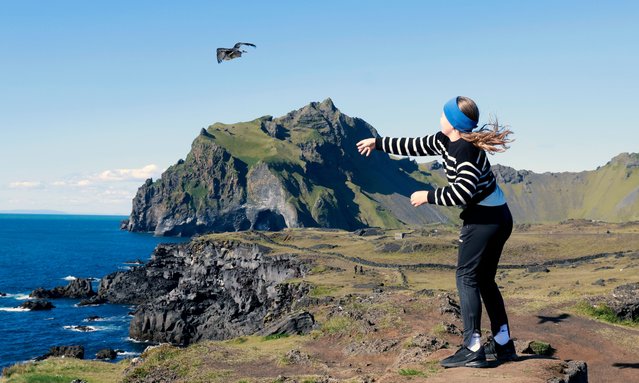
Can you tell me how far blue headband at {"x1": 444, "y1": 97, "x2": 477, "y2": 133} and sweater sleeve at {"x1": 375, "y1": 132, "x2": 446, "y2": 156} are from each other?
446 mm

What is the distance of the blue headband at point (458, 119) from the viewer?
32.1 ft

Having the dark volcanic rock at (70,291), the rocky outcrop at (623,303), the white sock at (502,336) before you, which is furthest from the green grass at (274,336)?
the dark volcanic rock at (70,291)

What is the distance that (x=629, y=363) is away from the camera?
19.8 metres

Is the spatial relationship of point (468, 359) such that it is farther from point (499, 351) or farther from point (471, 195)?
point (471, 195)

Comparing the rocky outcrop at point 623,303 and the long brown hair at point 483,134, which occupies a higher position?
the long brown hair at point 483,134

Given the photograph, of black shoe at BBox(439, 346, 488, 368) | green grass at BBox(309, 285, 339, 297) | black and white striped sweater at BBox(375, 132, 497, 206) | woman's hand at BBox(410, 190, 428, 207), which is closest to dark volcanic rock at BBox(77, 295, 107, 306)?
green grass at BBox(309, 285, 339, 297)

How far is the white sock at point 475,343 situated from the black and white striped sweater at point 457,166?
2.57 metres

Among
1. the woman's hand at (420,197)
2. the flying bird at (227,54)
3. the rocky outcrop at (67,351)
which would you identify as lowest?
the rocky outcrop at (67,351)

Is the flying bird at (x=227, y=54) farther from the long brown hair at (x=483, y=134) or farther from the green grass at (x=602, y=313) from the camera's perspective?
the green grass at (x=602, y=313)

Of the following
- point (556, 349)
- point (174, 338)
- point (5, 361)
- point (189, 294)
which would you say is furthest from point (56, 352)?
point (556, 349)

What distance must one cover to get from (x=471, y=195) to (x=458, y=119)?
143cm

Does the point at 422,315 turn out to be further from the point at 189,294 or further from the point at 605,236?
the point at 605,236

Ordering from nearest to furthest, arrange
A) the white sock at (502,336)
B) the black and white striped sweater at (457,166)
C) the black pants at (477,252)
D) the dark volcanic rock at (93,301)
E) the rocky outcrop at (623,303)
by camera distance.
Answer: the black and white striped sweater at (457,166), the black pants at (477,252), the white sock at (502,336), the rocky outcrop at (623,303), the dark volcanic rock at (93,301)

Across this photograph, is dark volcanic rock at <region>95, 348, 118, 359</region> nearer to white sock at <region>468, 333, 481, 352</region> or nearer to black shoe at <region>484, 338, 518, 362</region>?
black shoe at <region>484, 338, 518, 362</region>
